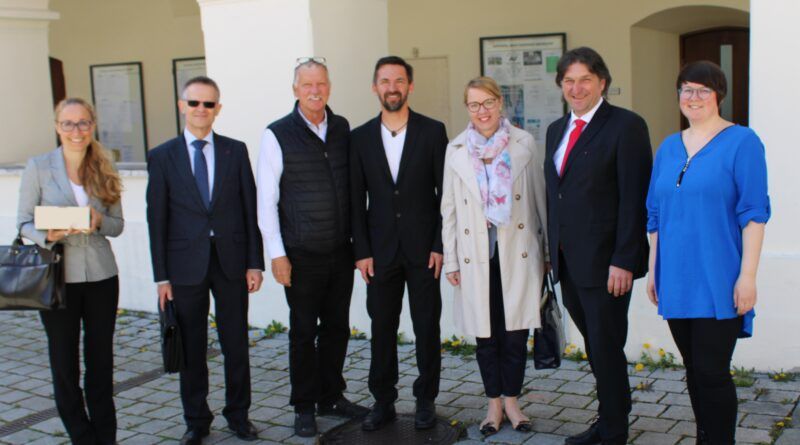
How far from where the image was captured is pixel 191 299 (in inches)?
185

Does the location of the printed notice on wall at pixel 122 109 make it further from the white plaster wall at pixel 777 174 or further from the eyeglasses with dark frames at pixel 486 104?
the white plaster wall at pixel 777 174

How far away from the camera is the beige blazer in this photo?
4.48 meters

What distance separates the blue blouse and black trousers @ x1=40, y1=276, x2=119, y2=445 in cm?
274

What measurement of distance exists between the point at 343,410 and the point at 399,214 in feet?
4.18

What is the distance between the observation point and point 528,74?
9.18 metres

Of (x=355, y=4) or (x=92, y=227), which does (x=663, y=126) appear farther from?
(x=92, y=227)

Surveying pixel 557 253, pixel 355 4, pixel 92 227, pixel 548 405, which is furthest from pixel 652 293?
pixel 355 4

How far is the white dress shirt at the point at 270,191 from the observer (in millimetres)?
4656

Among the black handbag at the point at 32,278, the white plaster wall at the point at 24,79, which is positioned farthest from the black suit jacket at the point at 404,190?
the white plaster wall at the point at 24,79

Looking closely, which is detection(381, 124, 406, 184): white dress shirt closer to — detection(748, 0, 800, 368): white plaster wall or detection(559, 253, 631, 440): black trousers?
detection(559, 253, 631, 440): black trousers

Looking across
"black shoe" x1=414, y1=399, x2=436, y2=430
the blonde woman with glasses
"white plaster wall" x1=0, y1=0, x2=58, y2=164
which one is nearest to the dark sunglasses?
the blonde woman with glasses

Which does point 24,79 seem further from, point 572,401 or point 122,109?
point 572,401

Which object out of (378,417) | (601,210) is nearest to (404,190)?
(601,210)

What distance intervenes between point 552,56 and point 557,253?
514 cm
